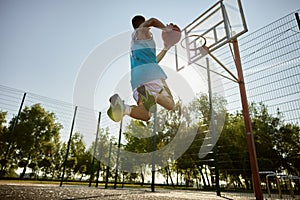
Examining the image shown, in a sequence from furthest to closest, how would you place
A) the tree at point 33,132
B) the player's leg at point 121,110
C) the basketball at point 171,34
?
the tree at point 33,132 → the basketball at point 171,34 → the player's leg at point 121,110

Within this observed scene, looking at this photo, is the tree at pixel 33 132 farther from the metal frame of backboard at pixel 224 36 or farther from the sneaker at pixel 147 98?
the sneaker at pixel 147 98

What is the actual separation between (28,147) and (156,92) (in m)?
19.5

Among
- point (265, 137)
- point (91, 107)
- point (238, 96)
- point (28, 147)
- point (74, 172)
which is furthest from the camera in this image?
point (74, 172)

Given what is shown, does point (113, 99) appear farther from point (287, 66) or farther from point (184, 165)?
point (184, 165)

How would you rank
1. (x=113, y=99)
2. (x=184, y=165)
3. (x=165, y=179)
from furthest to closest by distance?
1. (x=165, y=179)
2. (x=184, y=165)
3. (x=113, y=99)

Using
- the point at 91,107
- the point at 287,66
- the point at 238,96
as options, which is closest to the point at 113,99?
the point at 238,96

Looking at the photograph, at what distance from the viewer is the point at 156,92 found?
217 cm

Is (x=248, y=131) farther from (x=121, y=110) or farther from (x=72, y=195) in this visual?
(x=72, y=195)

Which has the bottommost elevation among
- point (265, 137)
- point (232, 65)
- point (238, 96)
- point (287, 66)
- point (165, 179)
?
point (165, 179)

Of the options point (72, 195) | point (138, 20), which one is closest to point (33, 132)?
point (72, 195)

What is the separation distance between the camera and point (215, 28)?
425 cm

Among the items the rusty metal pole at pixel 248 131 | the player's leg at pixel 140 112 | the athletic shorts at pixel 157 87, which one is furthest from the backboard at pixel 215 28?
the player's leg at pixel 140 112

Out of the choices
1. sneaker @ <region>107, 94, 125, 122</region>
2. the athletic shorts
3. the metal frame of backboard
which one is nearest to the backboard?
the metal frame of backboard

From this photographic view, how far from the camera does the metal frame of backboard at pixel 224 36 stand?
3629 mm
